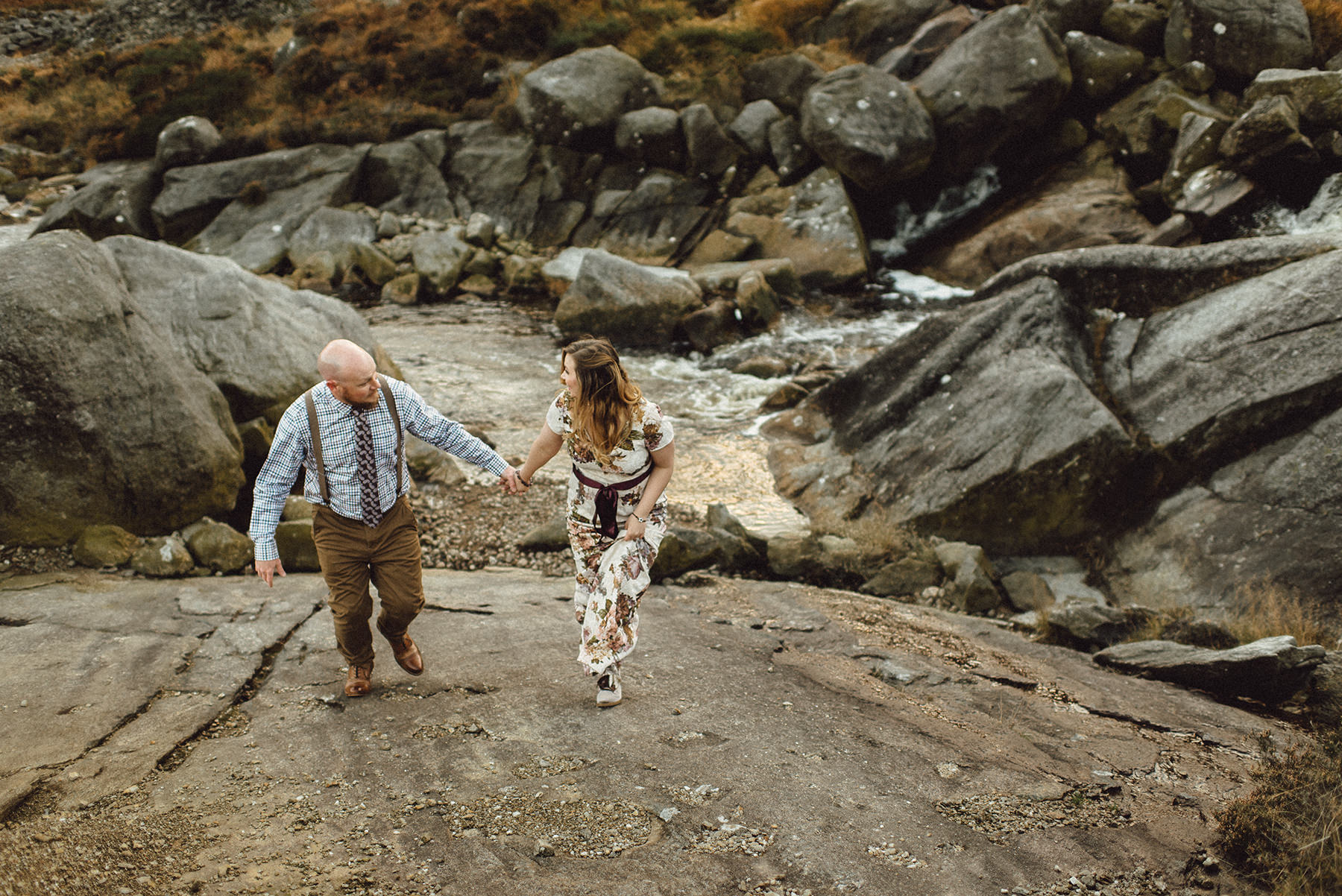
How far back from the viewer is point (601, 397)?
367 centimetres

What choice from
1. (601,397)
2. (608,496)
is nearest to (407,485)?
(608,496)

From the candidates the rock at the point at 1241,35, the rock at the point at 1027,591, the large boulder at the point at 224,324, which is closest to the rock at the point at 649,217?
the rock at the point at 1241,35

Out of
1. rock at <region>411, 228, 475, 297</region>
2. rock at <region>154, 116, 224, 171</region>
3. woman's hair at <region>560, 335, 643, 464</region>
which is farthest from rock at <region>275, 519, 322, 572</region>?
rock at <region>154, 116, 224, 171</region>

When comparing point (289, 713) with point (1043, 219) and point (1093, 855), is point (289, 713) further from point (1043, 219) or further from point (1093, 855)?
point (1043, 219)

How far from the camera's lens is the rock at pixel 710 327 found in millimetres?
14922

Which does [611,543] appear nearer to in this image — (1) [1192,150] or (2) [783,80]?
(1) [1192,150]

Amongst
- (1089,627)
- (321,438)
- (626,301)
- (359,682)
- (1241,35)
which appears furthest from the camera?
(1241,35)

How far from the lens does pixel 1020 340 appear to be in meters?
8.12

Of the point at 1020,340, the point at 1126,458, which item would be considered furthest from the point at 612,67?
the point at 1126,458

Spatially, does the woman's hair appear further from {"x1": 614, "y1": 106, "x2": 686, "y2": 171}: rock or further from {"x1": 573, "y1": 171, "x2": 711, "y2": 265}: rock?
{"x1": 614, "y1": 106, "x2": 686, "y2": 171}: rock

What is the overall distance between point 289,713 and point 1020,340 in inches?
287

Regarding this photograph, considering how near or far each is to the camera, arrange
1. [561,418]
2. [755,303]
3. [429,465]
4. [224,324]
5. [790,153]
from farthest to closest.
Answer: [790,153] → [755,303] → [429,465] → [224,324] → [561,418]

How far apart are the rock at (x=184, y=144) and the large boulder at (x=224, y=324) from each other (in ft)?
59.3

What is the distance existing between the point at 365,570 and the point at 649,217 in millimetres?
17933
